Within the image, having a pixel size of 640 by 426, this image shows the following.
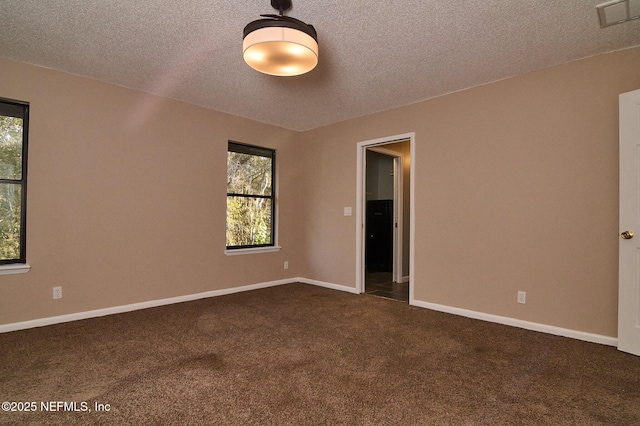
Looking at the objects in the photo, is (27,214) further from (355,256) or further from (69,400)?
(355,256)

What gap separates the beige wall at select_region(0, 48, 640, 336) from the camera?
118 inches

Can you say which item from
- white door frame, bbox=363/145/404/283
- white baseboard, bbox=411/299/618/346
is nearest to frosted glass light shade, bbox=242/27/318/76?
white baseboard, bbox=411/299/618/346

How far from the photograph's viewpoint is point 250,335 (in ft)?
9.92

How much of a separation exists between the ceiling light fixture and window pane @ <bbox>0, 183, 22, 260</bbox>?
107 inches

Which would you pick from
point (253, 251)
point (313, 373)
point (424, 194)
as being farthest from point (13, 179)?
point (424, 194)

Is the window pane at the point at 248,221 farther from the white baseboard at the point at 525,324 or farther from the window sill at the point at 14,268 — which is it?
the white baseboard at the point at 525,324

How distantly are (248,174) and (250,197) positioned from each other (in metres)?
0.34

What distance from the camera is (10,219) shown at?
10.5 feet

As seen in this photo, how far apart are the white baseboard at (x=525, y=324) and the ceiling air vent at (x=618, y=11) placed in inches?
96.2

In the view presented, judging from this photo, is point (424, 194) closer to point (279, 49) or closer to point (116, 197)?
point (279, 49)

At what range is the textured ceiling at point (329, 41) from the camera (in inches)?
93.0

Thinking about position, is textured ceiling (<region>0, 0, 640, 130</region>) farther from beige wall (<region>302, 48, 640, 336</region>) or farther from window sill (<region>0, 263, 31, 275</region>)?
window sill (<region>0, 263, 31, 275</region>)

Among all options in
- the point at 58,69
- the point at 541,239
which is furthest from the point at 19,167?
the point at 541,239

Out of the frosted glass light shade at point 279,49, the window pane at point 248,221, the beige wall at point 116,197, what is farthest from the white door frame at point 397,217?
the frosted glass light shade at point 279,49
